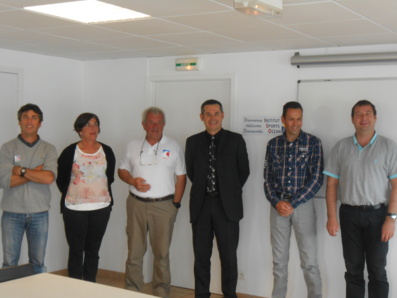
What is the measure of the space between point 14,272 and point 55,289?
34cm

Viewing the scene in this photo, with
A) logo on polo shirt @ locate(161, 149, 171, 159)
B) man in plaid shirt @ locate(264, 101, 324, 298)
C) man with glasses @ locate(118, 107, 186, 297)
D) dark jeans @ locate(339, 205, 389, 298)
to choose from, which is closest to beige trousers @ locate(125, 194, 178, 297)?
man with glasses @ locate(118, 107, 186, 297)

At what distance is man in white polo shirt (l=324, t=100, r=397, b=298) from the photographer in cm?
441

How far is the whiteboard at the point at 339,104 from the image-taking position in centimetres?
470

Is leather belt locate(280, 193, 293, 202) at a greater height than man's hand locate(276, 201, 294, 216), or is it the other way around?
leather belt locate(280, 193, 293, 202)

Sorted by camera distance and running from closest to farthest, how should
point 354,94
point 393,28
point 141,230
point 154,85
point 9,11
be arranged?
point 9,11
point 393,28
point 354,94
point 141,230
point 154,85

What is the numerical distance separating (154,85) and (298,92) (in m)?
1.64

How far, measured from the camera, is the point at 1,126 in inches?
215

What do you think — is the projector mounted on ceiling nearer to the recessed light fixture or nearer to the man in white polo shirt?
the recessed light fixture

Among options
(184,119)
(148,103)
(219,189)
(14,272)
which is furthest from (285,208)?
(14,272)

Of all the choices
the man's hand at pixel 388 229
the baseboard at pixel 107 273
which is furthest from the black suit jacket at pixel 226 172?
the baseboard at pixel 107 273

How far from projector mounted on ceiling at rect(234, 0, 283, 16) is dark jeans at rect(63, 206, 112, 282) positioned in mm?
2683

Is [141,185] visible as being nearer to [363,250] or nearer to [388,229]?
[363,250]

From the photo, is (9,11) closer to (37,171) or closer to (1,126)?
(37,171)

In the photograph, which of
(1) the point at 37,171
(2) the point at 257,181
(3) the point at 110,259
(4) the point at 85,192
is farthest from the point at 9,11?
(3) the point at 110,259
